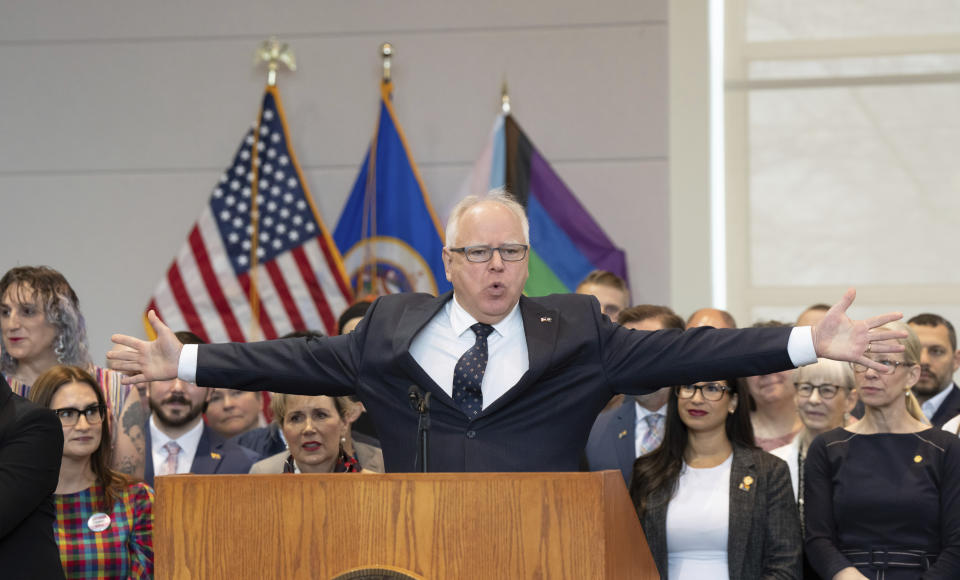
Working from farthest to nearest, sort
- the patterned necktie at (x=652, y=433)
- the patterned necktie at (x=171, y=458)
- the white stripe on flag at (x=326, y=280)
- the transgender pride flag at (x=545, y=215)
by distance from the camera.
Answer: the white stripe on flag at (x=326, y=280) → the transgender pride flag at (x=545, y=215) → the patterned necktie at (x=171, y=458) → the patterned necktie at (x=652, y=433)

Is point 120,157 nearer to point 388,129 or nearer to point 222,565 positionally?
point 388,129

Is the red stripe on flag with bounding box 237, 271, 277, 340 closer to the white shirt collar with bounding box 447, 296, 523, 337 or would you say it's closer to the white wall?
the white wall

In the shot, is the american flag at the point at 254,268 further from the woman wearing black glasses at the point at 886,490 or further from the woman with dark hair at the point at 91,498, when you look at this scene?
the woman wearing black glasses at the point at 886,490

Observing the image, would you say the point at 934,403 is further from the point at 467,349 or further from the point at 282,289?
the point at 282,289

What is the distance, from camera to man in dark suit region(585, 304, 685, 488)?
11.8 feet

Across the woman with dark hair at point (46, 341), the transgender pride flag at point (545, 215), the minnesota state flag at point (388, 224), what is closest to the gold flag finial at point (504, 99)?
the transgender pride flag at point (545, 215)

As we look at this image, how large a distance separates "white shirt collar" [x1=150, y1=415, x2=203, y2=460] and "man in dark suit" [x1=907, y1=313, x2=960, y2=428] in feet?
8.72

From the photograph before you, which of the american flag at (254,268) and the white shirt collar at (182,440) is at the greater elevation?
the american flag at (254,268)

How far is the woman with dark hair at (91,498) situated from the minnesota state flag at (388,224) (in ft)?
8.34

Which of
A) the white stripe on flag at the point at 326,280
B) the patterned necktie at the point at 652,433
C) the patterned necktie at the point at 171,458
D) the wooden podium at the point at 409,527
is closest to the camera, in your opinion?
the wooden podium at the point at 409,527

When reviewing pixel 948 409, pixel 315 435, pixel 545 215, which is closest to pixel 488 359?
pixel 315 435

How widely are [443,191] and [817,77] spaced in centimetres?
208

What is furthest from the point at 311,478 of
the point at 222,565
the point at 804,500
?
the point at 804,500

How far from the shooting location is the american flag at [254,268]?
570 centimetres
